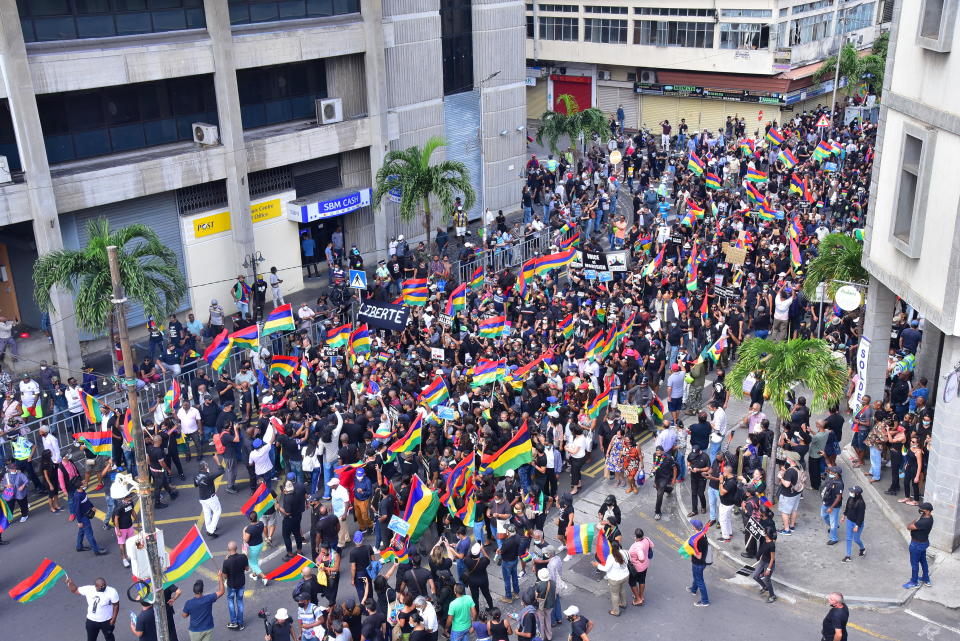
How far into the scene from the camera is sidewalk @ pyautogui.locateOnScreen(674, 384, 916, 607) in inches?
630

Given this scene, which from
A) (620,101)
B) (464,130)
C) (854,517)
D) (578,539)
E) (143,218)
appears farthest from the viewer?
(620,101)

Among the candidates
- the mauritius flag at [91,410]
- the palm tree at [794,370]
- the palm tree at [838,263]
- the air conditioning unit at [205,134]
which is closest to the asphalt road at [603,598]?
the mauritius flag at [91,410]

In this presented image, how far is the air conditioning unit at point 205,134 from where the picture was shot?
2903 cm

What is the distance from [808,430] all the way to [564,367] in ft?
18.5

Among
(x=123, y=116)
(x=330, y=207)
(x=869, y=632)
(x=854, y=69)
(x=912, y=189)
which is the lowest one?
(x=869, y=632)

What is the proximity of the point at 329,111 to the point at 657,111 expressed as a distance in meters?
30.0

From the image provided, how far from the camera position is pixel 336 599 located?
16.6 metres

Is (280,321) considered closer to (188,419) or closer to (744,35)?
(188,419)

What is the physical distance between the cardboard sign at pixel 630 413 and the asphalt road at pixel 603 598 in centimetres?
140

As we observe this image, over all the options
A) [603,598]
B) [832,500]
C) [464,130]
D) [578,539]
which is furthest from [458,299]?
[464,130]

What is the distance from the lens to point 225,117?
29.1 meters

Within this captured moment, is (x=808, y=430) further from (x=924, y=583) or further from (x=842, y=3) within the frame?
(x=842, y=3)

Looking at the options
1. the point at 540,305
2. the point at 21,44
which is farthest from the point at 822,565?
the point at 21,44

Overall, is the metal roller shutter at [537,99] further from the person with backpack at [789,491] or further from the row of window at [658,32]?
the person with backpack at [789,491]
